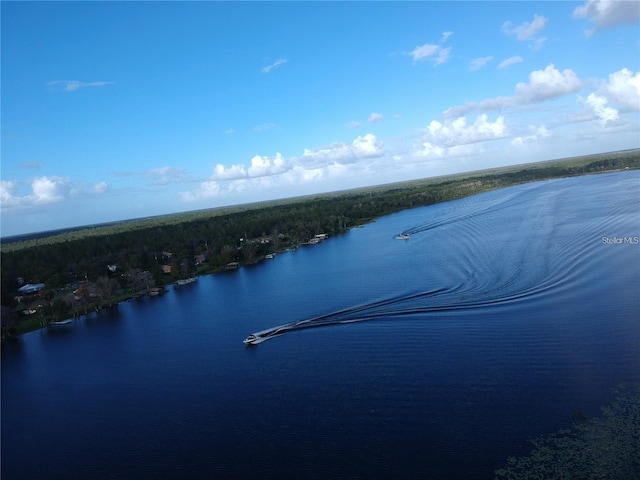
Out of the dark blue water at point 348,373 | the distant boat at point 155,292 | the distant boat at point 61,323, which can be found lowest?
the dark blue water at point 348,373

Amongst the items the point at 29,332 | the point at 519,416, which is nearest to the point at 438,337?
the point at 519,416

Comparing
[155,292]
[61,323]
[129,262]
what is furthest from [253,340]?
[129,262]

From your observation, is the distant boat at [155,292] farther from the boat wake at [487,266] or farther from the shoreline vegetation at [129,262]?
the boat wake at [487,266]

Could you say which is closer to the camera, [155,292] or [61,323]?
[61,323]

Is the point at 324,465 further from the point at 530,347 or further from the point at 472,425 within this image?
the point at 530,347

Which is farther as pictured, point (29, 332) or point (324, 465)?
point (29, 332)

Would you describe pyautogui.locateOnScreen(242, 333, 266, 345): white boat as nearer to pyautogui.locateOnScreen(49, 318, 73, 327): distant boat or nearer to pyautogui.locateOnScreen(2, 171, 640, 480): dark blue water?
pyautogui.locateOnScreen(2, 171, 640, 480): dark blue water

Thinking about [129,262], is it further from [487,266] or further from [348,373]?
[348,373]

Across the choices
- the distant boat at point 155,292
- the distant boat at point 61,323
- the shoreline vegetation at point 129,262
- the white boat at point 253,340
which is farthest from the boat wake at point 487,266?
the distant boat at point 155,292
